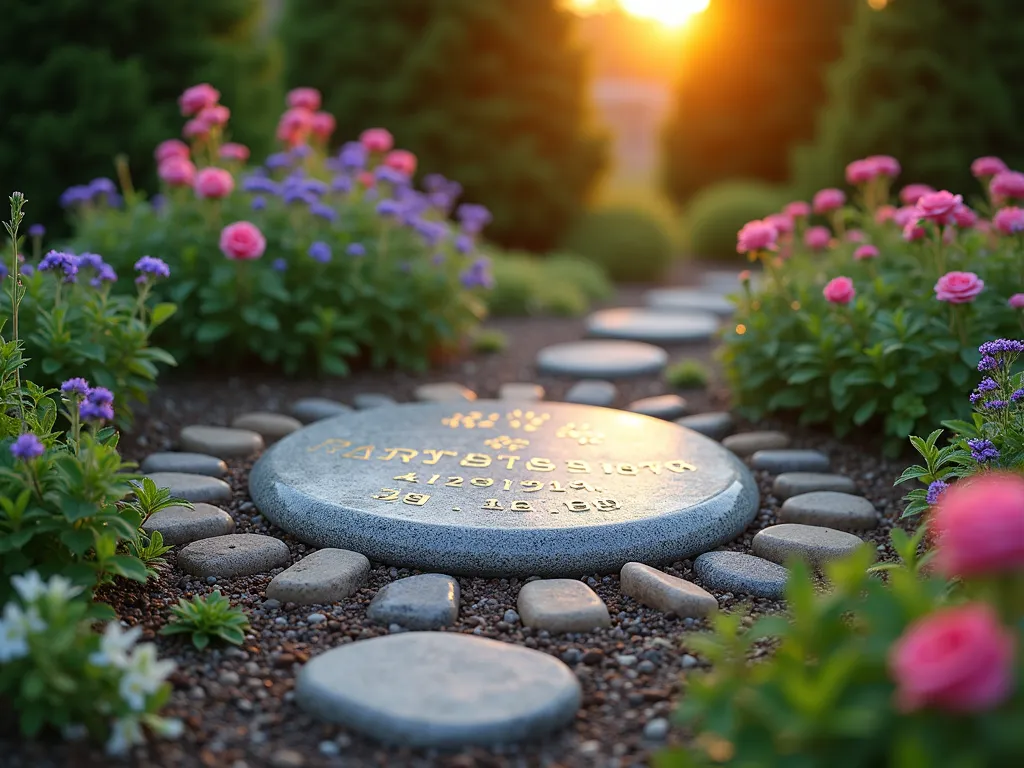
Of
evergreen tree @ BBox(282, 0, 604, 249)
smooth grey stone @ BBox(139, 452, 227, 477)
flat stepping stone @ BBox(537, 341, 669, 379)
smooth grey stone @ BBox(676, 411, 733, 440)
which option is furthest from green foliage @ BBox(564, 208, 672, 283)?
smooth grey stone @ BBox(139, 452, 227, 477)

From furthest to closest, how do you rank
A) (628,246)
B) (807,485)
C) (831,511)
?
1. (628,246)
2. (807,485)
3. (831,511)

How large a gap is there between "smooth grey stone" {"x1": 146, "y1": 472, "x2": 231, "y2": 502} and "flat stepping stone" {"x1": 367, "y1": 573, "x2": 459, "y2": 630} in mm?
887

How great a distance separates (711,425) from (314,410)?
1651 mm

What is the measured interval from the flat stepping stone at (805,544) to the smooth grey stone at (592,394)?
158 centimetres

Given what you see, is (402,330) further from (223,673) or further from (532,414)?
(223,673)

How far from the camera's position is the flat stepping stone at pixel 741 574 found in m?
2.57

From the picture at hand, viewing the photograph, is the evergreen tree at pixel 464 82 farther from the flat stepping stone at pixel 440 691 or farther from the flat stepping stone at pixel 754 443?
the flat stepping stone at pixel 440 691

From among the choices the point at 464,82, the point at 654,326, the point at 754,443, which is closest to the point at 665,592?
the point at 754,443

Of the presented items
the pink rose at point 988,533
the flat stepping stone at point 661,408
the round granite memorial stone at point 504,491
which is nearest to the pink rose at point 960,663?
the pink rose at point 988,533

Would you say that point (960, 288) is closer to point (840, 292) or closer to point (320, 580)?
point (840, 292)

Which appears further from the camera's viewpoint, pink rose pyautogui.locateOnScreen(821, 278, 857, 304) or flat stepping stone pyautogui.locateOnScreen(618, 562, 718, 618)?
pink rose pyautogui.locateOnScreen(821, 278, 857, 304)

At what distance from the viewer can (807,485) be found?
130 inches

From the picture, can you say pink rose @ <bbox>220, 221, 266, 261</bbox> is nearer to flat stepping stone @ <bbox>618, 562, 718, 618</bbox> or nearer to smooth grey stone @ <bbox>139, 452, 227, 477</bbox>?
smooth grey stone @ <bbox>139, 452, 227, 477</bbox>

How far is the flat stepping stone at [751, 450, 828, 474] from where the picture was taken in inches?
140
